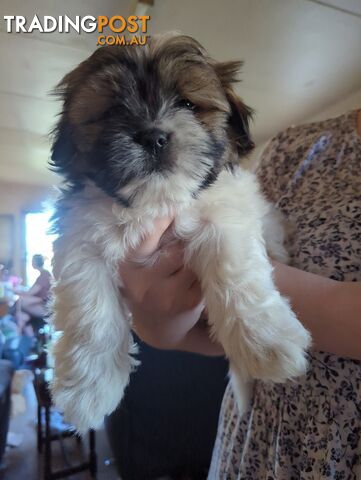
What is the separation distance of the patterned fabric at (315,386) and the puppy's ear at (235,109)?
17cm

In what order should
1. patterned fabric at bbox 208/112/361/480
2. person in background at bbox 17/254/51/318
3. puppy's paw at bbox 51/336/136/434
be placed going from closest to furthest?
patterned fabric at bbox 208/112/361/480
puppy's paw at bbox 51/336/136/434
person in background at bbox 17/254/51/318

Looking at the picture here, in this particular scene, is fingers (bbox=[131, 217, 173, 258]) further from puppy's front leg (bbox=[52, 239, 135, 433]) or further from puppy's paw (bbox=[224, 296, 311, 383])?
puppy's paw (bbox=[224, 296, 311, 383])

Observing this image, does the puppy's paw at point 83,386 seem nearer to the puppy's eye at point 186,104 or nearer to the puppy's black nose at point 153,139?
the puppy's black nose at point 153,139

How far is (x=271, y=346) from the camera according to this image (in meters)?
0.68

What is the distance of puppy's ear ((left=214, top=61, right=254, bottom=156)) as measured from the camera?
0.87 m

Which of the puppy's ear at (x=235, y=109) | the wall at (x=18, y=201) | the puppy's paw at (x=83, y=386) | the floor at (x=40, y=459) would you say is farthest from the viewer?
the wall at (x=18, y=201)

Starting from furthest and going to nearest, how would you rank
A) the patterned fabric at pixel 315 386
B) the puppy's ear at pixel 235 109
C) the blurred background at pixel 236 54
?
the blurred background at pixel 236 54
the puppy's ear at pixel 235 109
the patterned fabric at pixel 315 386

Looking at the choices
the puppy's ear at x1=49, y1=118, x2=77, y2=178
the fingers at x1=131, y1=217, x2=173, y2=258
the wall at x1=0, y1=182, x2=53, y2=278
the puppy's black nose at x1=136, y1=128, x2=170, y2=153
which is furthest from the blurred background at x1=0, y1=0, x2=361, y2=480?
the wall at x1=0, y1=182, x2=53, y2=278

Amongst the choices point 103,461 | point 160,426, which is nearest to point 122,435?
point 160,426

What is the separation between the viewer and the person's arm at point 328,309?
641 millimetres

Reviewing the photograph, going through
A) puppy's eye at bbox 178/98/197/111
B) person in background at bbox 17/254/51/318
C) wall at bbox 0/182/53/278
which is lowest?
wall at bbox 0/182/53/278

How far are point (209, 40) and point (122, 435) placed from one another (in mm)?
2436

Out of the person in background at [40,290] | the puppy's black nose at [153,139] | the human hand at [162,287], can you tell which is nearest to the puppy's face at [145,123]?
the puppy's black nose at [153,139]

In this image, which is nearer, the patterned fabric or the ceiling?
the patterned fabric
